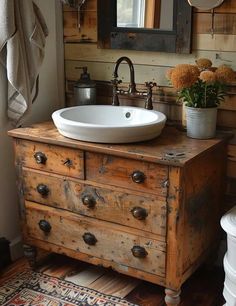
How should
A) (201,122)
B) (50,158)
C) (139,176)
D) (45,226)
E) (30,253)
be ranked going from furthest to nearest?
(30,253), (45,226), (50,158), (201,122), (139,176)

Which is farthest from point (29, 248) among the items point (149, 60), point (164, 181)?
point (149, 60)

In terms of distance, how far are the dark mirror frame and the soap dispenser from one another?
7.1 inches

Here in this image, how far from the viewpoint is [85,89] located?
8.05 ft

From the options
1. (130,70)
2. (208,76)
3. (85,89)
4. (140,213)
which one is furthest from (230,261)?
(85,89)

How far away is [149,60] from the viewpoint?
2.35 m

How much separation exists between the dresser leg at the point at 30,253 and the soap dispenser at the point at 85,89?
782 millimetres

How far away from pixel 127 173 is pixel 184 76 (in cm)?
46

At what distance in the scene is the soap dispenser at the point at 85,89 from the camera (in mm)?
2451

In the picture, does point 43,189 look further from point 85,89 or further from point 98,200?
point 85,89

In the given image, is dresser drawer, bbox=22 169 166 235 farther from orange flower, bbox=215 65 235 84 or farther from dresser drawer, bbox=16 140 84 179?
orange flower, bbox=215 65 235 84

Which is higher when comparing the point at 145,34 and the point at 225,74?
the point at 145,34

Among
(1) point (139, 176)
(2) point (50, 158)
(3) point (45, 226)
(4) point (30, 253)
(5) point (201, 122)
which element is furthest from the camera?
(4) point (30, 253)

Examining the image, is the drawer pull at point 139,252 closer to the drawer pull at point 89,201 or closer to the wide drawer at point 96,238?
the wide drawer at point 96,238

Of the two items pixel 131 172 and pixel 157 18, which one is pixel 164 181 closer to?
pixel 131 172
